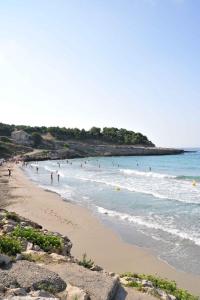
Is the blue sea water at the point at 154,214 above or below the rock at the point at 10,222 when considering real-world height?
below

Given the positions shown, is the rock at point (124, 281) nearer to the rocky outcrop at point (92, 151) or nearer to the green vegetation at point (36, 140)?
the rocky outcrop at point (92, 151)

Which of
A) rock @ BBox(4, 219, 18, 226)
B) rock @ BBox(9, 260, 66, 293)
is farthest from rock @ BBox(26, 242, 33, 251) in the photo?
rock @ BBox(4, 219, 18, 226)

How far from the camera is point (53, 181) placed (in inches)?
2061

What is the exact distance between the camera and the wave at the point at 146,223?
2098 cm

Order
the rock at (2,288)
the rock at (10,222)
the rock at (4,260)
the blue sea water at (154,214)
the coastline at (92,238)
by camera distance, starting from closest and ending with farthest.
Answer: the rock at (2,288) < the rock at (4,260) < the rock at (10,222) < the coastline at (92,238) < the blue sea water at (154,214)

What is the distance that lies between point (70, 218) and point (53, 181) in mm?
25884

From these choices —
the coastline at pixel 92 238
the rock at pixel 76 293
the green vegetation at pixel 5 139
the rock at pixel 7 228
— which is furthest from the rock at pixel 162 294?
the green vegetation at pixel 5 139

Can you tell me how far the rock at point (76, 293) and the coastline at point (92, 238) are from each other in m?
6.54

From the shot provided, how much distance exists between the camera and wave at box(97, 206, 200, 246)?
2098cm

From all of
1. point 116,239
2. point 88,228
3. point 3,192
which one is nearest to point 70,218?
point 88,228

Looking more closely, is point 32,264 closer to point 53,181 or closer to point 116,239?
point 116,239

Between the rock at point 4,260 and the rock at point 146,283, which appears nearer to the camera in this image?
the rock at point 4,260

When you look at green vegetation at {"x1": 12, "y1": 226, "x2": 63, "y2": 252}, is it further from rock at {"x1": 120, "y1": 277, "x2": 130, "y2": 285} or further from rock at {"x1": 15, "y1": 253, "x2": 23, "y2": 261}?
rock at {"x1": 120, "y1": 277, "x2": 130, "y2": 285}

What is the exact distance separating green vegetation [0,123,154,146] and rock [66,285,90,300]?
124177mm
